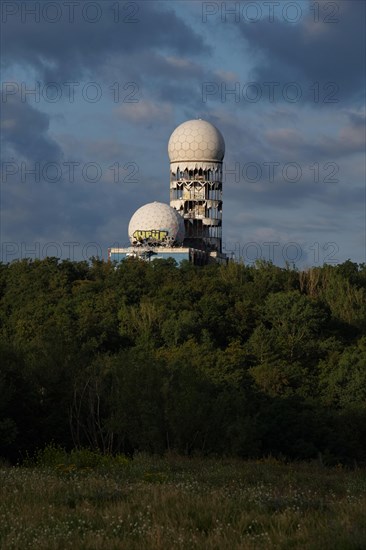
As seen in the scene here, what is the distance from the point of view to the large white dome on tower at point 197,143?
91062mm

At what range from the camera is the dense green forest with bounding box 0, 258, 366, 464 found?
38.3 metres

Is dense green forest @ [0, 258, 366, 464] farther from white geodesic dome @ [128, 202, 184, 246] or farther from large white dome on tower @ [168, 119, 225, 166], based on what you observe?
large white dome on tower @ [168, 119, 225, 166]

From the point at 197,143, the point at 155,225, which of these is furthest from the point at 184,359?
the point at 197,143

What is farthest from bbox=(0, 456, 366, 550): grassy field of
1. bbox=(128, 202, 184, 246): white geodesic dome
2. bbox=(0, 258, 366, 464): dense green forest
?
bbox=(128, 202, 184, 246): white geodesic dome

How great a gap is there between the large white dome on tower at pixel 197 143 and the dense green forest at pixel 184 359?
45.7ft

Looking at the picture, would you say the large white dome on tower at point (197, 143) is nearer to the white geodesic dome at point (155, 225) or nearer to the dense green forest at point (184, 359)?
the white geodesic dome at point (155, 225)

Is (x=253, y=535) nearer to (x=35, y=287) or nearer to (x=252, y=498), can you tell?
(x=252, y=498)

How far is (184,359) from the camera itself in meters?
55.5

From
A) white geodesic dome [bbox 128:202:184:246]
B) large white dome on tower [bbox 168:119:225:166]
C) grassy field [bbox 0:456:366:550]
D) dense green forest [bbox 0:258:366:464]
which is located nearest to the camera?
grassy field [bbox 0:456:366:550]

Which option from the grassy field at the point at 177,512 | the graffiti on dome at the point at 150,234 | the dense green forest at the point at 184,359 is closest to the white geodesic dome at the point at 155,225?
the graffiti on dome at the point at 150,234

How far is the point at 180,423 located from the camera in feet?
123

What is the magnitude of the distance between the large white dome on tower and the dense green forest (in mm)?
13932

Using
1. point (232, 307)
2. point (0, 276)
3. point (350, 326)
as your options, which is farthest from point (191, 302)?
point (0, 276)

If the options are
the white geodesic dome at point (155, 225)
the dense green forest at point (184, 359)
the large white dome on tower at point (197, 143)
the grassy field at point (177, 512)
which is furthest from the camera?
the large white dome on tower at point (197, 143)
